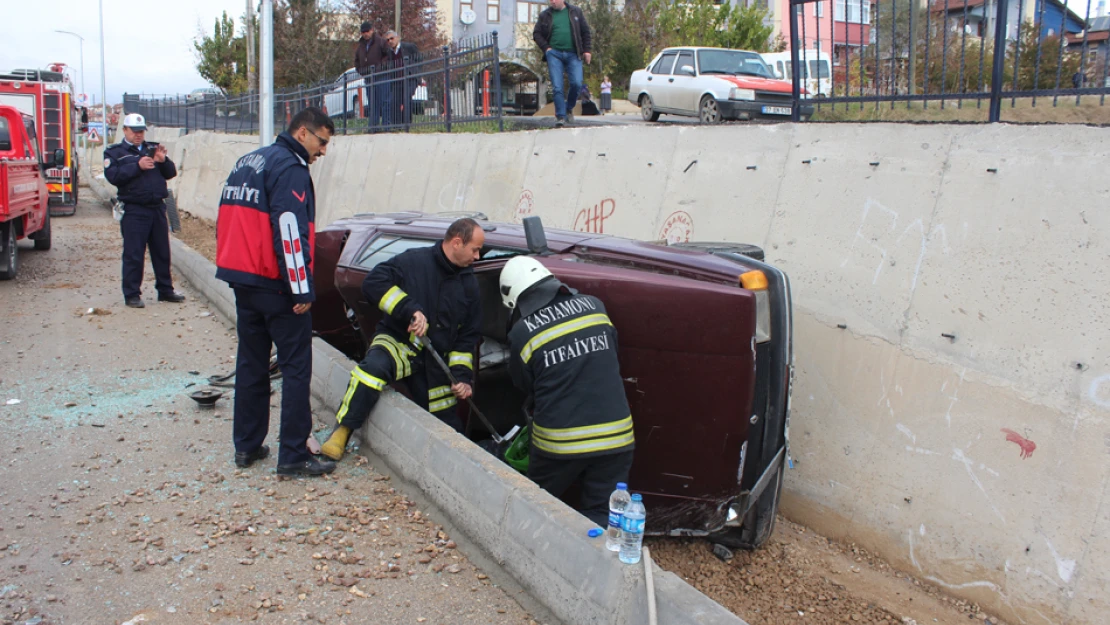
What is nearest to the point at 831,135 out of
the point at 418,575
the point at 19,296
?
the point at 418,575

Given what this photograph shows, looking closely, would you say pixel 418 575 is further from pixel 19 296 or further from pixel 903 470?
pixel 19 296

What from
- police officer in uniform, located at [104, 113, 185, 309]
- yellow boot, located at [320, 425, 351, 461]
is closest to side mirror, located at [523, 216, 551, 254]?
yellow boot, located at [320, 425, 351, 461]

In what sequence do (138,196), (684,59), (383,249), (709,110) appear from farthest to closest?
(684,59) → (709,110) → (138,196) → (383,249)

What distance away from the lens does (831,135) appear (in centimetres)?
551

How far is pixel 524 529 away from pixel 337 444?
5.46 ft

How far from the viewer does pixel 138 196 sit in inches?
342

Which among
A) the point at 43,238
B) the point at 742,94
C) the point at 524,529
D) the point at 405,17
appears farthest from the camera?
the point at 405,17

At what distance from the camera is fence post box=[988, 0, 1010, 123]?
5.08m

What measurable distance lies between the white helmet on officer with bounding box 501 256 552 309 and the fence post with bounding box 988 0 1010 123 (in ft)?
10.2

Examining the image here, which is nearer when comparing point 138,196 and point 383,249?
point 383,249

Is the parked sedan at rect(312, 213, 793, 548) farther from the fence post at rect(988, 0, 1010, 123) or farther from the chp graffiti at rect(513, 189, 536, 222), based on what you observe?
the chp graffiti at rect(513, 189, 536, 222)

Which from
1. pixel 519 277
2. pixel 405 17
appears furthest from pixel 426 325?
pixel 405 17

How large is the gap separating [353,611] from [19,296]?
8419 millimetres

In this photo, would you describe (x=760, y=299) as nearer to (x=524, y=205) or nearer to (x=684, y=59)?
(x=524, y=205)
